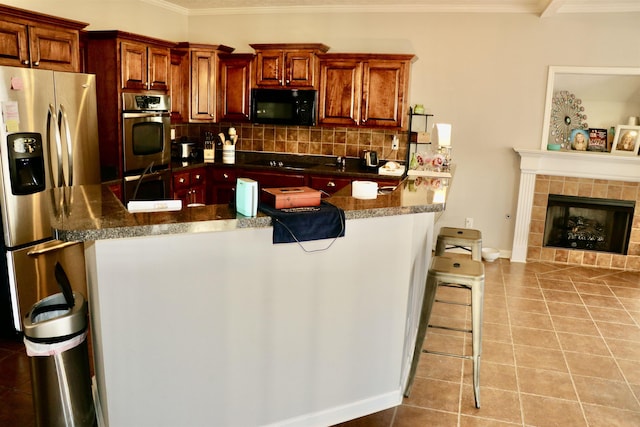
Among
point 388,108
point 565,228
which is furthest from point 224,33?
point 565,228

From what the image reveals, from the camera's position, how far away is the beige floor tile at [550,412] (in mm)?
2896

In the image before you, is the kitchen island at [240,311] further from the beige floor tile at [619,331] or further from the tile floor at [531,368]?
the beige floor tile at [619,331]

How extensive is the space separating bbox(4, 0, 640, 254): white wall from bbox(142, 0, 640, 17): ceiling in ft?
0.23

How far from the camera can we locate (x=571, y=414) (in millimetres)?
2979

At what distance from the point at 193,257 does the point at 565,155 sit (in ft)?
14.8

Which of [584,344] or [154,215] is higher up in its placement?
[154,215]

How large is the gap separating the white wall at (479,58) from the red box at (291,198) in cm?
366

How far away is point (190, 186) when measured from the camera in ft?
19.1

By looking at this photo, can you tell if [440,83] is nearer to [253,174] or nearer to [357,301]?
→ [253,174]

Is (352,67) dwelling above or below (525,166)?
above

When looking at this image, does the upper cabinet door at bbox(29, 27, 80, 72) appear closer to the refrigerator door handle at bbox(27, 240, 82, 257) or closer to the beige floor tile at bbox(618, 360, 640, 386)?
the refrigerator door handle at bbox(27, 240, 82, 257)

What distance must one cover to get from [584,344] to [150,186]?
3879mm

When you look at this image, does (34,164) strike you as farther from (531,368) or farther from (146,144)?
(531,368)

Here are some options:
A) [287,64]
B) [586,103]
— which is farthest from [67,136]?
[586,103]
